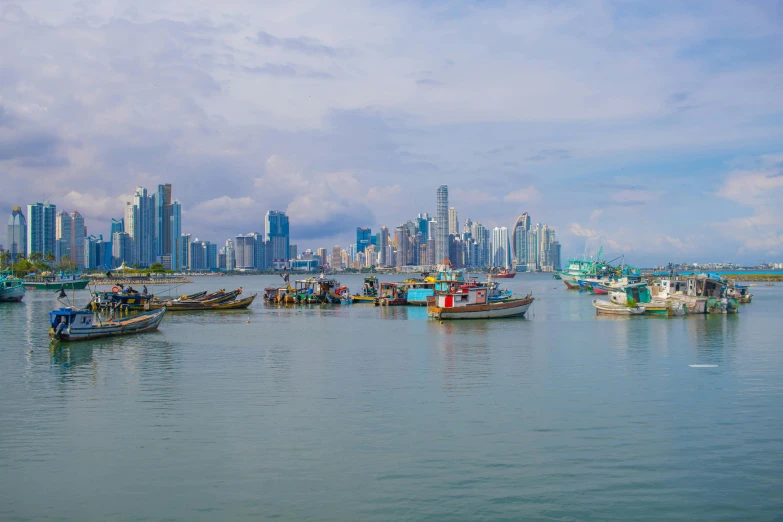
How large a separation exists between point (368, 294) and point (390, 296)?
8027mm

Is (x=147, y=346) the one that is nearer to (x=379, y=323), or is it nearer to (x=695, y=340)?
(x=379, y=323)

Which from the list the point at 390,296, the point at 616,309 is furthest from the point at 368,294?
the point at 616,309

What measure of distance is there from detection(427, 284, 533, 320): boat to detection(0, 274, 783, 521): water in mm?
15603

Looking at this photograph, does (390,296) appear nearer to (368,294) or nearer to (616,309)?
(368,294)

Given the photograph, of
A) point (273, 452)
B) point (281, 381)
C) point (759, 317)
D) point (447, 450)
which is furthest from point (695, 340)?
point (273, 452)

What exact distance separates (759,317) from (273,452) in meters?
47.6

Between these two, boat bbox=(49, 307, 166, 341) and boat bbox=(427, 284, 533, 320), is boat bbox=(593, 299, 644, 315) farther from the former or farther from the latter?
boat bbox=(49, 307, 166, 341)

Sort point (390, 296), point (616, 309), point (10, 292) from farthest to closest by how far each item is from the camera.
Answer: point (10, 292) < point (390, 296) < point (616, 309)

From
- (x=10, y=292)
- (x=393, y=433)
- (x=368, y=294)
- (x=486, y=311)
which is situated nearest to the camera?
(x=393, y=433)

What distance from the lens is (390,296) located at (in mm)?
71000

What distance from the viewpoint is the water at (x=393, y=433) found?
12.4 meters

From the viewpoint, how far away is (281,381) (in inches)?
952

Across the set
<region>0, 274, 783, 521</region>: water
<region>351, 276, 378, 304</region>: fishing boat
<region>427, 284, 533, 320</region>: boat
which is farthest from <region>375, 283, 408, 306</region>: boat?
<region>0, 274, 783, 521</region>: water

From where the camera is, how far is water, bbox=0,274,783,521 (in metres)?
12.4
